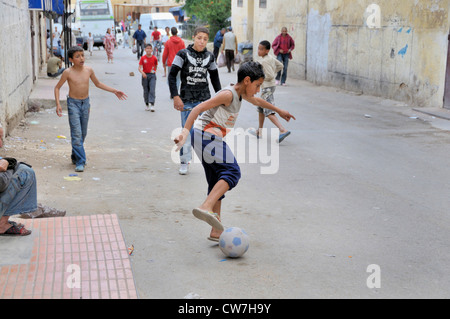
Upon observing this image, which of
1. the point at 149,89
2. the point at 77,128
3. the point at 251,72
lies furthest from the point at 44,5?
the point at 251,72

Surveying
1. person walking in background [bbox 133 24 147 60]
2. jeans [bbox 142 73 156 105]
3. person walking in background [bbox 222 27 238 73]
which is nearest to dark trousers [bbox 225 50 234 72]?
person walking in background [bbox 222 27 238 73]

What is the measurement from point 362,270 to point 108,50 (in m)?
27.1

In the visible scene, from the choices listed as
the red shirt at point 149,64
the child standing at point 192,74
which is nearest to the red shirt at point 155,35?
the red shirt at point 149,64

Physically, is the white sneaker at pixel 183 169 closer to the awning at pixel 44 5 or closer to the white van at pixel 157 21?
the awning at pixel 44 5

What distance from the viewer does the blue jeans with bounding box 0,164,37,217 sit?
194 inches

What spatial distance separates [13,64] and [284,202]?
6.75 meters

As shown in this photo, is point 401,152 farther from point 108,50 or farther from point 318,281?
point 108,50

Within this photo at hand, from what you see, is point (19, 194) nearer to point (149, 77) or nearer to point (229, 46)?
point (149, 77)

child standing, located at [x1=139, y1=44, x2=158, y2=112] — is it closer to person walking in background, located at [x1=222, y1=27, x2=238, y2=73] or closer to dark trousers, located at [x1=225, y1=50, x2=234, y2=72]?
person walking in background, located at [x1=222, y1=27, x2=238, y2=73]

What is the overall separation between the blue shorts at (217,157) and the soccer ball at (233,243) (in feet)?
1.40

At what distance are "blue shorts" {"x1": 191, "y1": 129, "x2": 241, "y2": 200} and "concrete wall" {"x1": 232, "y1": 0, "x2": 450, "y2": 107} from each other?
1006 centimetres

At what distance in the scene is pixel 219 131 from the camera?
17.5 ft

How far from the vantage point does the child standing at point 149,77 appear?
1378 cm
